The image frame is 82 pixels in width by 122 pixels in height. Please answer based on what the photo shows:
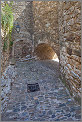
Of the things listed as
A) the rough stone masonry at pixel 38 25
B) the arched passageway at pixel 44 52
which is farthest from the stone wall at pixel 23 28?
the arched passageway at pixel 44 52

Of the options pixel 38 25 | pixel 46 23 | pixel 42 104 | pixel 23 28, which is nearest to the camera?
pixel 42 104

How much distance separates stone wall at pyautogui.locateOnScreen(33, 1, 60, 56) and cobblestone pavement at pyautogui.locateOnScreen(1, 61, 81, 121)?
2.17 metres

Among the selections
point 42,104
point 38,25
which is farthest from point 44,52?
point 42,104

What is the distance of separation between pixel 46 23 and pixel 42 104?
4150 mm

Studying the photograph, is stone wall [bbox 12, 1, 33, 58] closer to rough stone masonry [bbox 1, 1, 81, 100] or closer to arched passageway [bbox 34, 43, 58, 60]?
rough stone masonry [bbox 1, 1, 81, 100]

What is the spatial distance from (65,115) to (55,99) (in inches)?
23.4

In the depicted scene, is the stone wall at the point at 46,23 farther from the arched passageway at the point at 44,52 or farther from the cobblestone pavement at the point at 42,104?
the cobblestone pavement at the point at 42,104

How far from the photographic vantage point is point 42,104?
268 cm

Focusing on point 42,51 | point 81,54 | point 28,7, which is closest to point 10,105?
point 81,54

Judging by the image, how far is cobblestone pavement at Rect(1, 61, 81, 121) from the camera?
2287 mm

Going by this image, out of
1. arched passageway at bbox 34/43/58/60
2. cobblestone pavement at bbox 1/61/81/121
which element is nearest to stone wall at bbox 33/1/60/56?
arched passageway at bbox 34/43/58/60

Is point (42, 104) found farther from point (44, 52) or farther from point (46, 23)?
point (44, 52)

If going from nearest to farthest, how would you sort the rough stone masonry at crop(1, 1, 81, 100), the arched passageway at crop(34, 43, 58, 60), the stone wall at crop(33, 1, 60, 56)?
the rough stone masonry at crop(1, 1, 81, 100)
the stone wall at crop(33, 1, 60, 56)
the arched passageway at crop(34, 43, 58, 60)

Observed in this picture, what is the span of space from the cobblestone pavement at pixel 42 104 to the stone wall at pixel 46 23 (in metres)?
2.17
